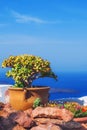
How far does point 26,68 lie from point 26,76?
0.23m

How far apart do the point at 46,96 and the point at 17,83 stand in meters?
0.95

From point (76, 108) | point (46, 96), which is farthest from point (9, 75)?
point (76, 108)

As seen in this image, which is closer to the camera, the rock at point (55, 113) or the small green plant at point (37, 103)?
the rock at point (55, 113)

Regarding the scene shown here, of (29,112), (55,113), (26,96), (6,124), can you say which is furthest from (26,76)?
(6,124)

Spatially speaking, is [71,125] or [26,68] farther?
[26,68]

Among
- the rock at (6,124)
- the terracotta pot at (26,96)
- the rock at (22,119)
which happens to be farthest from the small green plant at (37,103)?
the rock at (6,124)

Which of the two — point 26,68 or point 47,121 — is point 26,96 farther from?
point 47,121

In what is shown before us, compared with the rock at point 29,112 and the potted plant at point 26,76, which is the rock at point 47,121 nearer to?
the rock at point 29,112

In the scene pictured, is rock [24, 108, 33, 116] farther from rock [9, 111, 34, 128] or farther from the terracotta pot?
rock [9, 111, 34, 128]

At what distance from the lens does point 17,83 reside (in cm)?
1285

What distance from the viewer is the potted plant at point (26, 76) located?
12.3 m

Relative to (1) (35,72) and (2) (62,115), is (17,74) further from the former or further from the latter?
(2) (62,115)

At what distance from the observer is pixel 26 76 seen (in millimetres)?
12570

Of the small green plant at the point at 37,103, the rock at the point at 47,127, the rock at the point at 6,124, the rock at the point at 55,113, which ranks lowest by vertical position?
the rock at the point at 47,127
